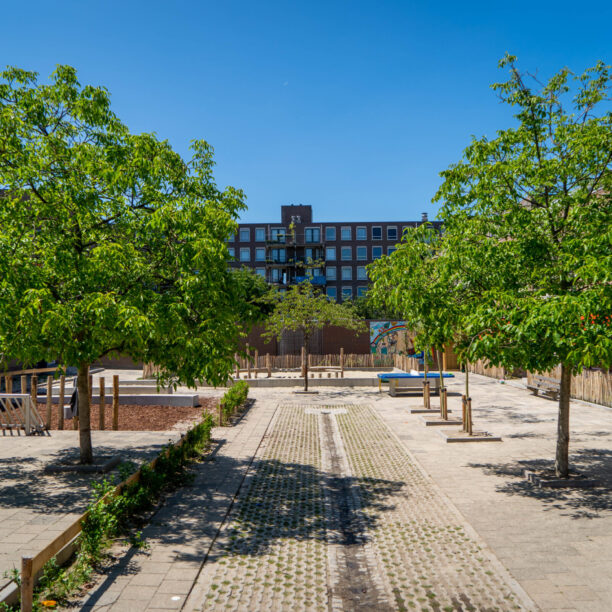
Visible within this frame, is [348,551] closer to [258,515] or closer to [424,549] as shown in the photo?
[424,549]

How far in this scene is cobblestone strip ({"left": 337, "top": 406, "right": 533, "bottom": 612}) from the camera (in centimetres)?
598

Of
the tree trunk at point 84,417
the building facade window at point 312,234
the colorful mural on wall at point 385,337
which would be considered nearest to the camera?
the tree trunk at point 84,417

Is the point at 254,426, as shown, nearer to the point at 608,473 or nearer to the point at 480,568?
the point at 608,473

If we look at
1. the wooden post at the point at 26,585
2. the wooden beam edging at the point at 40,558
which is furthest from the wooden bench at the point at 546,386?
the wooden post at the point at 26,585

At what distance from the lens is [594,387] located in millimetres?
20656

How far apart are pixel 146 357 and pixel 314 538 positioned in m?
4.51

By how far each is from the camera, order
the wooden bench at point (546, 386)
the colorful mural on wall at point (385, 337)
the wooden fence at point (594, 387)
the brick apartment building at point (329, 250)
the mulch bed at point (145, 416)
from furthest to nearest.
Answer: the brick apartment building at point (329, 250) → the colorful mural on wall at point (385, 337) → the wooden bench at point (546, 386) → the wooden fence at point (594, 387) → the mulch bed at point (145, 416)

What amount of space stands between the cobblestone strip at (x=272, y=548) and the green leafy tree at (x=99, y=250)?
Answer: 7.66 feet

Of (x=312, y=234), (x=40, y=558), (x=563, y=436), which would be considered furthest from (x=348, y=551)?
(x=312, y=234)

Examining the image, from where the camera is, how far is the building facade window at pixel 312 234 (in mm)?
78188

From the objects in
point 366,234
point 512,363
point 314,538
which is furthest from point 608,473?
point 366,234

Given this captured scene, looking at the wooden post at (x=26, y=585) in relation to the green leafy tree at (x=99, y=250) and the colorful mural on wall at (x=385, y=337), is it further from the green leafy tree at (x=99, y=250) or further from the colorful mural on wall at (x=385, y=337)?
the colorful mural on wall at (x=385, y=337)

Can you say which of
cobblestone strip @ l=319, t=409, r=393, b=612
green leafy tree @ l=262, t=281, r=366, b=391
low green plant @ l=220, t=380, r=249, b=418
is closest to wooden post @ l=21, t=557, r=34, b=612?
cobblestone strip @ l=319, t=409, r=393, b=612

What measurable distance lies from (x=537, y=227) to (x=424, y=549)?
5.95 m
